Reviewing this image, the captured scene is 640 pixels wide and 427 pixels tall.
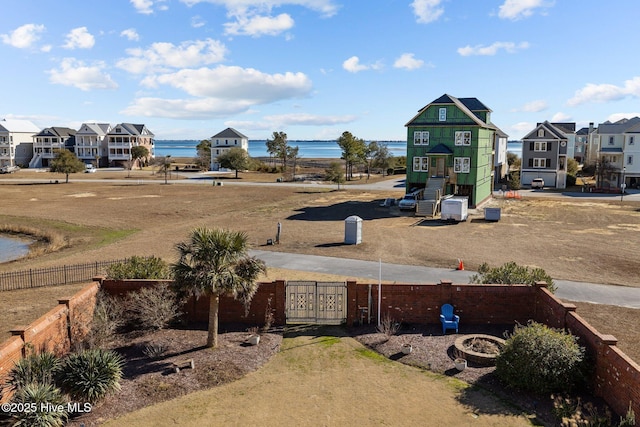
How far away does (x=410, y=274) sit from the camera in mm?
25109

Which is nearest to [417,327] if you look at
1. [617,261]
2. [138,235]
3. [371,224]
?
[617,261]

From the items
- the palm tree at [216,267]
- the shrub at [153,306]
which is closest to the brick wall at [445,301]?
the palm tree at [216,267]

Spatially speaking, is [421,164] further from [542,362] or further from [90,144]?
[90,144]

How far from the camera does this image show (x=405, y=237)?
35.6 metres

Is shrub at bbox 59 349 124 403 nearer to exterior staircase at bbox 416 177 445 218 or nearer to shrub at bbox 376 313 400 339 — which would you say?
shrub at bbox 376 313 400 339

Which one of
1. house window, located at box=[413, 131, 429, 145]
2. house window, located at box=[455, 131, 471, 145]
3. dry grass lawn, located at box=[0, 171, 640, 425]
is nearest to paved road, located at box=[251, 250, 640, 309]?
dry grass lawn, located at box=[0, 171, 640, 425]

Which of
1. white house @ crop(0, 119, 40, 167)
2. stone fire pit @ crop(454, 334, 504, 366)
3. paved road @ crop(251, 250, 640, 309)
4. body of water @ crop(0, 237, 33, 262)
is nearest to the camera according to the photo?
stone fire pit @ crop(454, 334, 504, 366)

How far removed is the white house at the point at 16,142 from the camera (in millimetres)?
113625

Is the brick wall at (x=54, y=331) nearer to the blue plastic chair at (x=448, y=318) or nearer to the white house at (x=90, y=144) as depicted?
the blue plastic chair at (x=448, y=318)

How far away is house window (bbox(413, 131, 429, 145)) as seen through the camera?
5347 cm

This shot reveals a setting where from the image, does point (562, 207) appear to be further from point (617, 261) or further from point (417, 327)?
point (417, 327)

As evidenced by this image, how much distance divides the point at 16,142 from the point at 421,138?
4177 inches

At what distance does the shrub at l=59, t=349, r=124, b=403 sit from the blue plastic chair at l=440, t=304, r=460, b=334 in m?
11.5

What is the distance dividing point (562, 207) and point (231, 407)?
48.4 metres
